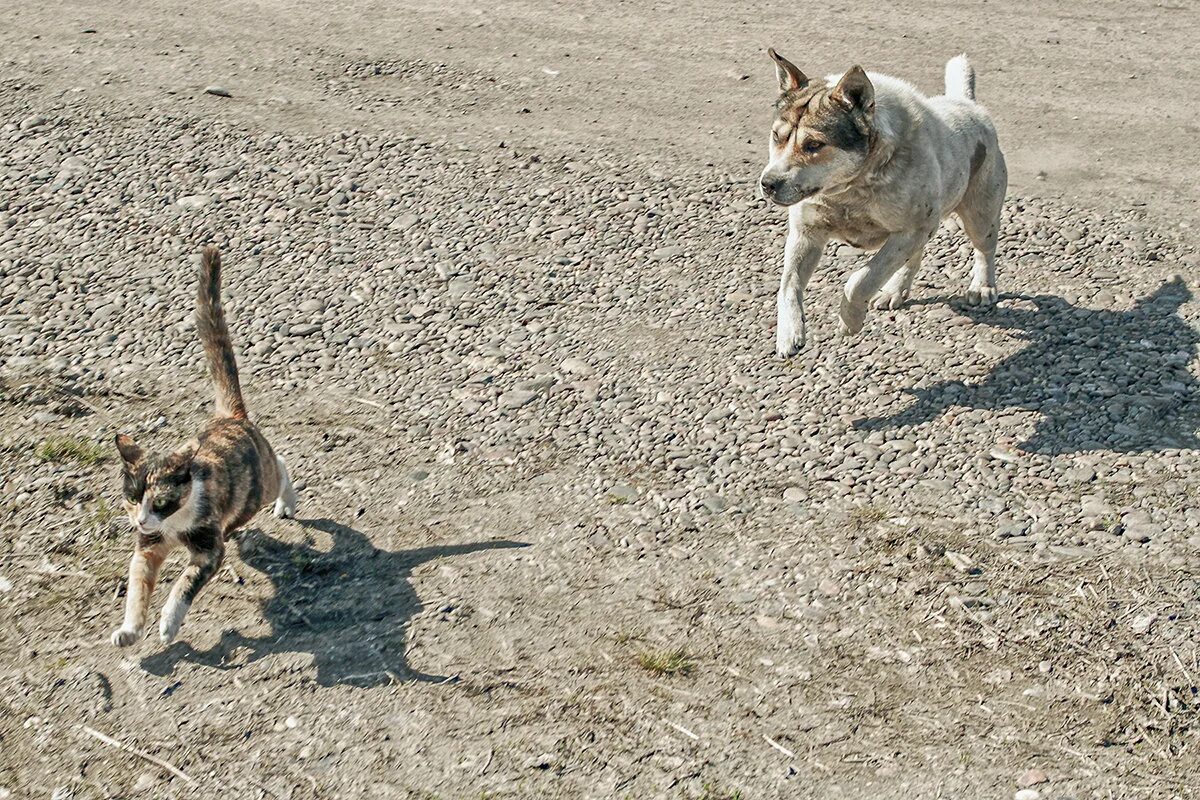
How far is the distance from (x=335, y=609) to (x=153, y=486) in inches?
41.9

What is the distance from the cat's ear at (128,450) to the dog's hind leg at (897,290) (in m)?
4.76

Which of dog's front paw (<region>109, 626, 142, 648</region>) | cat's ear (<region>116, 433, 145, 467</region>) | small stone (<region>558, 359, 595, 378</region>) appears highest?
cat's ear (<region>116, 433, 145, 467</region>)

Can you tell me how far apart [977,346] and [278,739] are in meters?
4.88

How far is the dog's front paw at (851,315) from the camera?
812 cm

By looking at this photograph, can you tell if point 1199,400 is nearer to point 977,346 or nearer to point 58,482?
point 977,346

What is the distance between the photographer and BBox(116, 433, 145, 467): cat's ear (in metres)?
6.36

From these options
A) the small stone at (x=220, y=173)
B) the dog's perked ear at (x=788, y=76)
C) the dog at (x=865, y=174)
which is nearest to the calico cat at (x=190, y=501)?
the dog at (x=865, y=174)

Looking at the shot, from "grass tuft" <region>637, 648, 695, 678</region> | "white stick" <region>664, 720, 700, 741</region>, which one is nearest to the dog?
"grass tuft" <region>637, 648, 695, 678</region>

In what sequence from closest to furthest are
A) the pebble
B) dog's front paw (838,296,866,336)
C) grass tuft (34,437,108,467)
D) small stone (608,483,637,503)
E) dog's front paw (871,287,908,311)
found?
small stone (608,483,637,503), grass tuft (34,437,108,467), dog's front paw (838,296,866,336), dog's front paw (871,287,908,311), the pebble

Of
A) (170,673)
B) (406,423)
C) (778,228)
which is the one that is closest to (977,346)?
(778,228)

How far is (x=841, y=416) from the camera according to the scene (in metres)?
8.13

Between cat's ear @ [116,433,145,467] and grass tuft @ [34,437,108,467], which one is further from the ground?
cat's ear @ [116,433,145,467]

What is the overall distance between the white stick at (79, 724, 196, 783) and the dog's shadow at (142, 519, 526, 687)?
1.34 feet

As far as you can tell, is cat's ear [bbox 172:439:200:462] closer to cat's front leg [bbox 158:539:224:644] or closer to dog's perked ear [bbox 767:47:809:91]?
cat's front leg [bbox 158:539:224:644]
